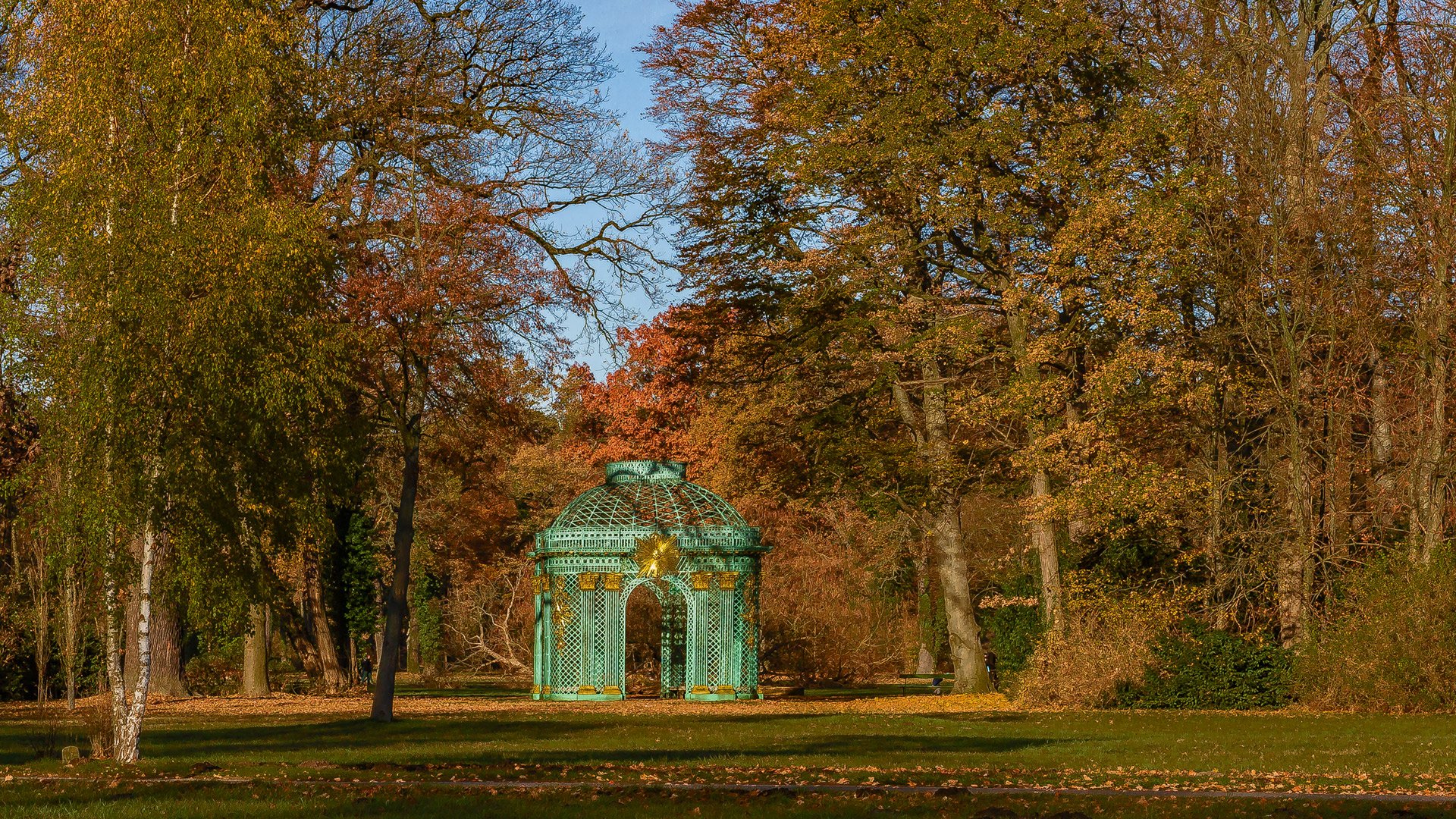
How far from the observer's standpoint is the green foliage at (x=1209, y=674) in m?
25.0

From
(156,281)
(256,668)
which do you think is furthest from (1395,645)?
(256,668)

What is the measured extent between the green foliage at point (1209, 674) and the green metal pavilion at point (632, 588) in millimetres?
7397

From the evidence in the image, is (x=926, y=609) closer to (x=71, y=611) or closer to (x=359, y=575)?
(x=359, y=575)

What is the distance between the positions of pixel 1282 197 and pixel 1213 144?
5.44 ft

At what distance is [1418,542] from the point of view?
24109 millimetres

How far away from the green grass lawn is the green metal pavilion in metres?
4.60

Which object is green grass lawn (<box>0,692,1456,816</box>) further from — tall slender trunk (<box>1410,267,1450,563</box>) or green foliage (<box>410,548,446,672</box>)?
green foliage (<box>410,548,446,672</box>)

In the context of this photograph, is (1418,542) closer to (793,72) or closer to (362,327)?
(793,72)

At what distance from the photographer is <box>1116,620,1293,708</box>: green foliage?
81.9 ft

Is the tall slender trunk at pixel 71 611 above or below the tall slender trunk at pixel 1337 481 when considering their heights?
below

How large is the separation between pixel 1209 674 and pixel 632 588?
10482 mm

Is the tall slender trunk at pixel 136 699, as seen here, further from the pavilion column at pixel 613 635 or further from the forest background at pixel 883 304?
the pavilion column at pixel 613 635

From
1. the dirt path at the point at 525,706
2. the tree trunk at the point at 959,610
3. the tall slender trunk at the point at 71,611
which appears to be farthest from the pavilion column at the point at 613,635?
the tall slender trunk at the point at 71,611

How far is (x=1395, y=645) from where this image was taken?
22.5 meters
